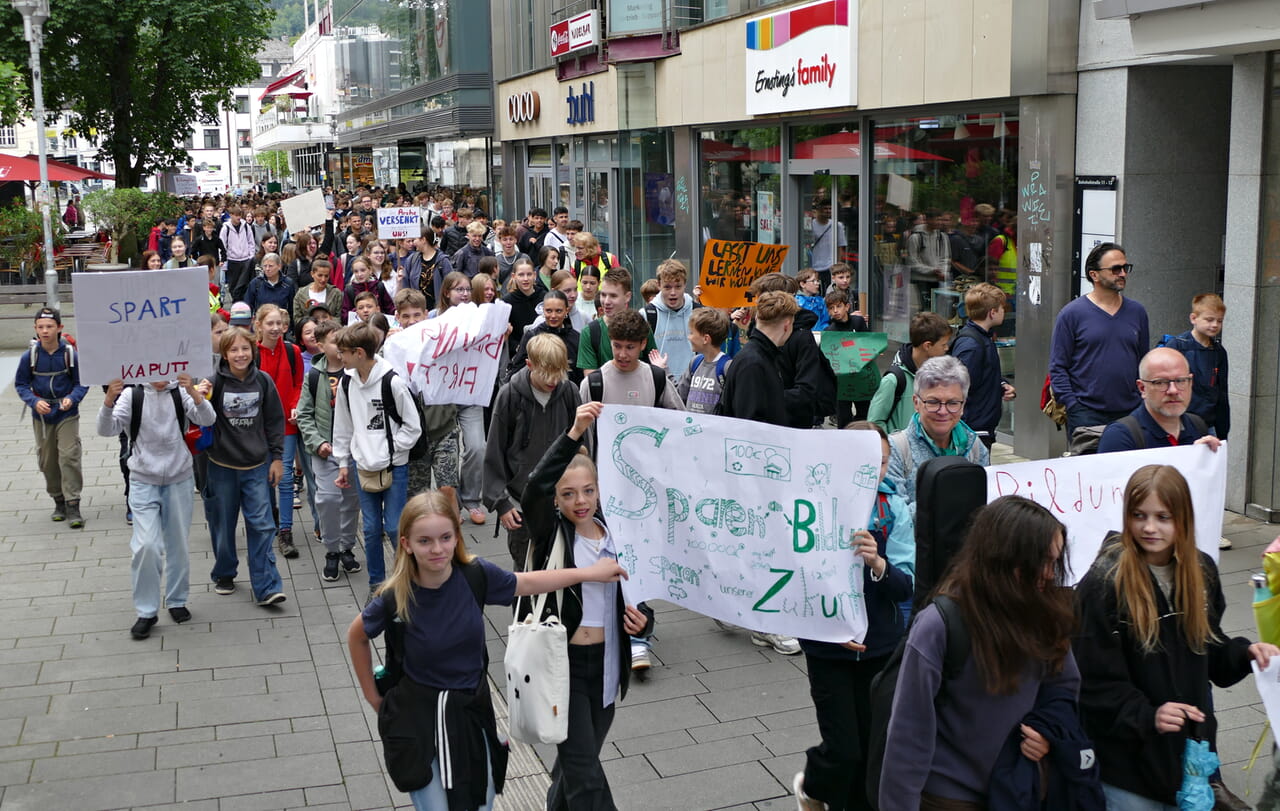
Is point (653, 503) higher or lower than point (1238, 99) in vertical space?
lower

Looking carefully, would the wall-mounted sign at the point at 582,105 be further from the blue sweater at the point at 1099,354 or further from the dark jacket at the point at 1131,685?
the dark jacket at the point at 1131,685

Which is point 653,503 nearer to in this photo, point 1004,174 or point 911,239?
point 1004,174

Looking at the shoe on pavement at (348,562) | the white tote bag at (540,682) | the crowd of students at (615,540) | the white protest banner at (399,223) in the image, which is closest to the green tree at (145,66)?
the white protest banner at (399,223)

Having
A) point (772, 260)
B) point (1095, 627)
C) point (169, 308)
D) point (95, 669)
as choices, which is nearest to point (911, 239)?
point (772, 260)

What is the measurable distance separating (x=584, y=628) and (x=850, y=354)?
5.33 metres

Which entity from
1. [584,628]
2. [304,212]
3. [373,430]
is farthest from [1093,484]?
[304,212]

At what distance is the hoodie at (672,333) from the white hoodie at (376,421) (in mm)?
2057

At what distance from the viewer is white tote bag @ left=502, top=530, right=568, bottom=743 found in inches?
184

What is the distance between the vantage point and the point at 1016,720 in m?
3.61

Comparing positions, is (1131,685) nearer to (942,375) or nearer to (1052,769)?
(1052,769)

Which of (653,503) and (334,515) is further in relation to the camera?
(334,515)

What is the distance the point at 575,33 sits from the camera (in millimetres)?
24156

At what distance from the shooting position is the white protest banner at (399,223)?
18766 mm

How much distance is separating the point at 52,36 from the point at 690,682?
1546 inches
